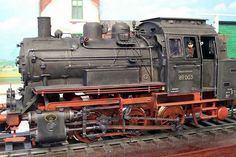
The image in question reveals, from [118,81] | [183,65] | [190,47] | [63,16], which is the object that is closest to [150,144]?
[118,81]

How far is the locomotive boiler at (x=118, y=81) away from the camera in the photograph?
26.1 ft

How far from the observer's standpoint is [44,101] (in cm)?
801

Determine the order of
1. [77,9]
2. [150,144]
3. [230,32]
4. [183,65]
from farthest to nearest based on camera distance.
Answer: [77,9] < [230,32] < [183,65] < [150,144]

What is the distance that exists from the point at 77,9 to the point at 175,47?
21.3 meters

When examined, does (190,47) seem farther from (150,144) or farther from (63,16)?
(63,16)

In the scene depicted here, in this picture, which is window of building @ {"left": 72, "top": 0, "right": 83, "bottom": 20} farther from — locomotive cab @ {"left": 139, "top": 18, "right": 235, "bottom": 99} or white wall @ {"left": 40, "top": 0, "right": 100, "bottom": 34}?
locomotive cab @ {"left": 139, "top": 18, "right": 235, "bottom": 99}

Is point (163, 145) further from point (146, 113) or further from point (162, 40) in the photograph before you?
point (162, 40)

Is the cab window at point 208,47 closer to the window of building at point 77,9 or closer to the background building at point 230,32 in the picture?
the background building at point 230,32

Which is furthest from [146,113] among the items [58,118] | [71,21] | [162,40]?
[71,21]

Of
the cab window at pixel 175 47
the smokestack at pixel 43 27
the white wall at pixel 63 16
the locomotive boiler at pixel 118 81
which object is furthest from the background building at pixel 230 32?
the smokestack at pixel 43 27

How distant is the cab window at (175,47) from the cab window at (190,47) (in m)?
0.23

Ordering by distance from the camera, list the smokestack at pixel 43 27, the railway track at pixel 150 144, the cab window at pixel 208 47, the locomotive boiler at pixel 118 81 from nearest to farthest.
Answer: the railway track at pixel 150 144, the locomotive boiler at pixel 118 81, the smokestack at pixel 43 27, the cab window at pixel 208 47

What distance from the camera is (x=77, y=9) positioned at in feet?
94.7

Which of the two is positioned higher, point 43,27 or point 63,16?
point 63,16
